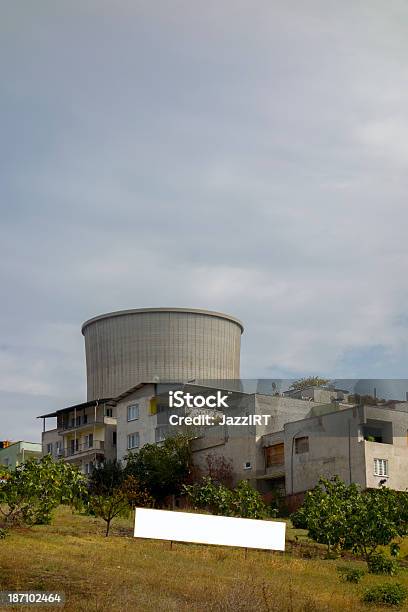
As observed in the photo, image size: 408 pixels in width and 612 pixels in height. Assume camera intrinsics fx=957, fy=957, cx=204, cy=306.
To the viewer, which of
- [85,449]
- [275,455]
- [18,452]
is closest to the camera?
[275,455]

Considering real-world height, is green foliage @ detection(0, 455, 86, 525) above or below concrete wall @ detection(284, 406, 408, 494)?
below

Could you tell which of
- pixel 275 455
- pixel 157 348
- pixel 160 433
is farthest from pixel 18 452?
pixel 275 455

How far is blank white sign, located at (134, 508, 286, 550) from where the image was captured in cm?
2509

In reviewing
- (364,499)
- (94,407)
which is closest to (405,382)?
(94,407)

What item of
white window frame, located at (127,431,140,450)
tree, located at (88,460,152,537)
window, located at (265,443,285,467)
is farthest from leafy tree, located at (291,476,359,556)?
white window frame, located at (127,431,140,450)

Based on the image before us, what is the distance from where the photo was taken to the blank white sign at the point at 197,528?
82.3 feet

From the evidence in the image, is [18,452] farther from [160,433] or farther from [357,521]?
[357,521]

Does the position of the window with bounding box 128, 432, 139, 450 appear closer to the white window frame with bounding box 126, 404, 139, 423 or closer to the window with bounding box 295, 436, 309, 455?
the white window frame with bounding box 126, 404, 139, 423

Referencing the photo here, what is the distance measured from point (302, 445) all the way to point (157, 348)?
30635 millimetres

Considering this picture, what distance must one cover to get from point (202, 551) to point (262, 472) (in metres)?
36.1

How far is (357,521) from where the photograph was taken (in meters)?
34.8

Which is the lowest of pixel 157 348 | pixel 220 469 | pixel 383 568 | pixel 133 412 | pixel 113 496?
pixel 383 568

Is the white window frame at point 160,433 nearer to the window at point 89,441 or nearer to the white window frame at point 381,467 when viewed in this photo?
the window at point 89,441

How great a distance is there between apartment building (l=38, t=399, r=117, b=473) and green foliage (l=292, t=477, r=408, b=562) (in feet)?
153
